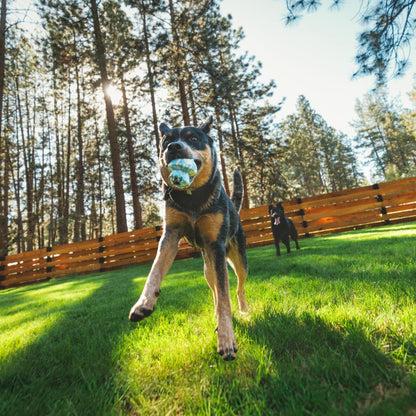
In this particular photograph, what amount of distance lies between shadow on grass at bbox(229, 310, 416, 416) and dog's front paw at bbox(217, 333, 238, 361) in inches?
3.2

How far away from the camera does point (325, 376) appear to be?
122 centimetres

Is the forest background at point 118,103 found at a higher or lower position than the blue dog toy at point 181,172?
higher

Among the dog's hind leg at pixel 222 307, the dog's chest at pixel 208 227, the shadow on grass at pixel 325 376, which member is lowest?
the shadow on grass at pixel 325 376

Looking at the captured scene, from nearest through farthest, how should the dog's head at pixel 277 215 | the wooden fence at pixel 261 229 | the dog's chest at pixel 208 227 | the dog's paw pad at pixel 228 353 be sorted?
the dog's paw pad at pixel 228 353 < the dog's chest at pixel 208 227 < the dog's head at pixel 277 215 < the wooden fence at pixel 261 229

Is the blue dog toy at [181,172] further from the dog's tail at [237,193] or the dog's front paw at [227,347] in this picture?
the dog's tail at [237,193]

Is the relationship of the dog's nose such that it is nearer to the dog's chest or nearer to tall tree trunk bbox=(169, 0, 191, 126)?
the dog's chest

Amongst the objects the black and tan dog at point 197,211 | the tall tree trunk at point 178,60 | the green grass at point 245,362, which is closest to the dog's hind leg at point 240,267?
the green grass at point 245,362

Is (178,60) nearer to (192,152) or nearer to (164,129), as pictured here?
(164,129)

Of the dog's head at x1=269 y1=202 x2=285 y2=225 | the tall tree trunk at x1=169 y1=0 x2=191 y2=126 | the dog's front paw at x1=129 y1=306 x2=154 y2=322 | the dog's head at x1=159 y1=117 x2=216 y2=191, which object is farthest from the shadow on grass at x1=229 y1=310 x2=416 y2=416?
the tall tree trunk at x1=169 y1=0 x2=191 y2=126

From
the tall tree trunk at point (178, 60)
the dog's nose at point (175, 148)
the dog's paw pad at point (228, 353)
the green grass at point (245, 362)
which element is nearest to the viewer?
the green grass at point (245, 362)

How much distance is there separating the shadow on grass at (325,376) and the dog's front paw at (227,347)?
0.27 feet

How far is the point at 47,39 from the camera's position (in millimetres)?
12516

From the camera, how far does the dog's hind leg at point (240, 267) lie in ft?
8.39

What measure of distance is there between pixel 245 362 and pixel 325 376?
0.46 meters
